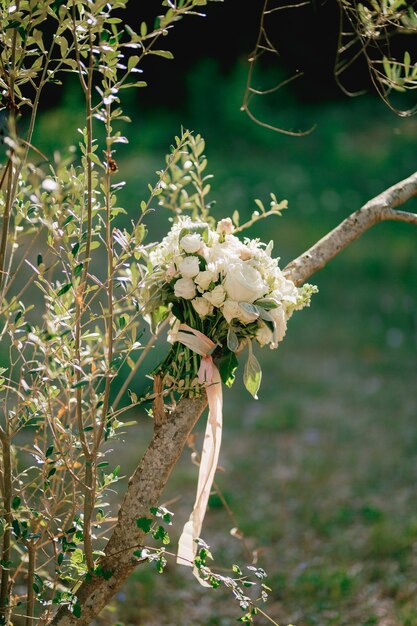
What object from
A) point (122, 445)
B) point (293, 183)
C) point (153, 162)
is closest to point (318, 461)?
point (122, 445)

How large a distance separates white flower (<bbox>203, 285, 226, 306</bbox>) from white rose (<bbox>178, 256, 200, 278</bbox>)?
0.06 m

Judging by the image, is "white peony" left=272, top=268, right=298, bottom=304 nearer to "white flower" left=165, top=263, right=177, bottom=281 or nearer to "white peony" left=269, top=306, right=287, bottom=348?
"white peony" left=269, top=306, right=287, bottom=348

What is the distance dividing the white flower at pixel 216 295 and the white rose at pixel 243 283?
12 mm

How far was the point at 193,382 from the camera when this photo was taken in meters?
1.70

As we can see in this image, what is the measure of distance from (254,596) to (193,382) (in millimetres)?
1759

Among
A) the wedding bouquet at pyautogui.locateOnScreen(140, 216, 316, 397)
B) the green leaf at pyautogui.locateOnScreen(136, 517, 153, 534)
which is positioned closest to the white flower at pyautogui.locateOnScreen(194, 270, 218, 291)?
the wedding bouquet at pyautogui.locateOnScreen(140, 216, 316, 397)

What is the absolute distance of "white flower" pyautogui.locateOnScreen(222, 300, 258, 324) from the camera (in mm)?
1601

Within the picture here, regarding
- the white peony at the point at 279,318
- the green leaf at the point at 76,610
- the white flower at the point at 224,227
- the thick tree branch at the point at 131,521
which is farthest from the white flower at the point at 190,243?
the green leaf at the point at 76,610

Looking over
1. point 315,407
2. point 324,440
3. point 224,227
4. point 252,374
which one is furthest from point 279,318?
point 315,407

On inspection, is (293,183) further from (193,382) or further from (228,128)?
(193,382)

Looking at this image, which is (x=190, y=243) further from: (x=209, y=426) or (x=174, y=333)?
(x=209, y=426)

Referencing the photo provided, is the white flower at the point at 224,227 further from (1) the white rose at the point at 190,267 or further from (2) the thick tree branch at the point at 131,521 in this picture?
(2) the thick tree branch at the point at 131,521

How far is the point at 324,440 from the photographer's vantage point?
4.23 m

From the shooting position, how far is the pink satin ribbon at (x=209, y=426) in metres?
1.69
